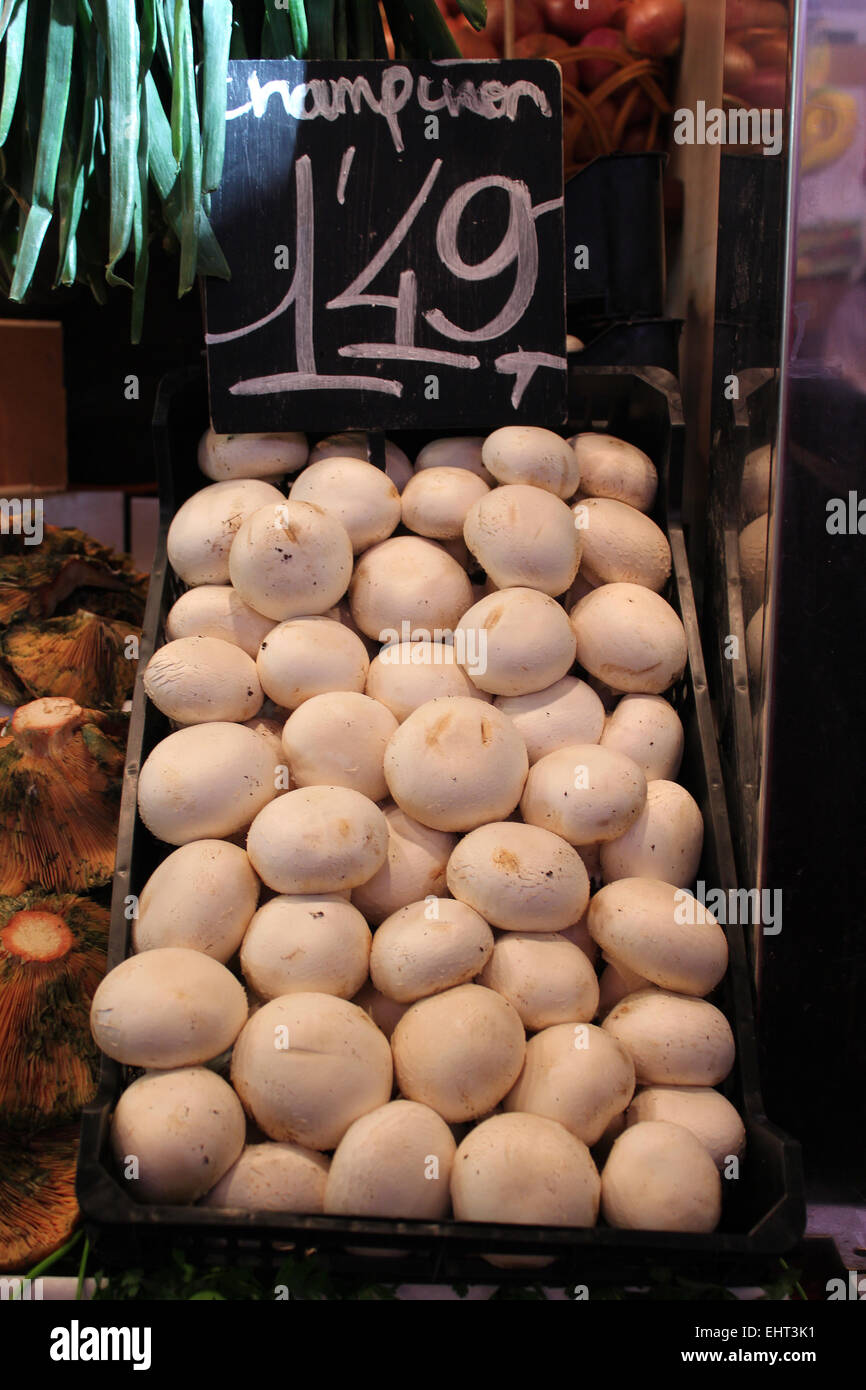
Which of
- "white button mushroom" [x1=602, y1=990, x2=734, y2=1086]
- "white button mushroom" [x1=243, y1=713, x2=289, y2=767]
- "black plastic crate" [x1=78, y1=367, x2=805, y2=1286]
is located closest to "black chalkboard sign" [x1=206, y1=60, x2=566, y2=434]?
"white button mushroom" [x1=243, y1=713, x2=289, y2=767]

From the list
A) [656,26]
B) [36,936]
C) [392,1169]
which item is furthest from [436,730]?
[656,26]

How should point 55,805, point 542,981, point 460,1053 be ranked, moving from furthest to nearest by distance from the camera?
point 55,805
point 542,981
point 460,1053

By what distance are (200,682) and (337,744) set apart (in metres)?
0.22

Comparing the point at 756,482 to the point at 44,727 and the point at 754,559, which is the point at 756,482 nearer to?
the point at 754,559

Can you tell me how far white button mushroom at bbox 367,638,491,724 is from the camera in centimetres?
147

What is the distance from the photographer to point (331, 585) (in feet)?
4.92

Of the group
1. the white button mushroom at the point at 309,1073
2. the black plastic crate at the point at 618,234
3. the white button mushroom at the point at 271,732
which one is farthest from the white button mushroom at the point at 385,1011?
the black plastic crate at the point at 618,234

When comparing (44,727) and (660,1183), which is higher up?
(44,727)

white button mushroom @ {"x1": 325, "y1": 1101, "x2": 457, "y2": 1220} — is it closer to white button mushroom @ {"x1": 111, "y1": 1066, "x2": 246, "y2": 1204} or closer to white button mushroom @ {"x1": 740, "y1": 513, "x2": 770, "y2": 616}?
white button mushroom @ {"x1": 111, "y1": 1066, "x2": 246, "y2": 1204}

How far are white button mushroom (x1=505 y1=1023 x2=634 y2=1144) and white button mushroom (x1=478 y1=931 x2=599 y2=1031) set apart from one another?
0.03 meters

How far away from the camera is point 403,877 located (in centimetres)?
136

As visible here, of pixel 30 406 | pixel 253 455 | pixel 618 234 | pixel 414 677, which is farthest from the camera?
pixel 30 406
